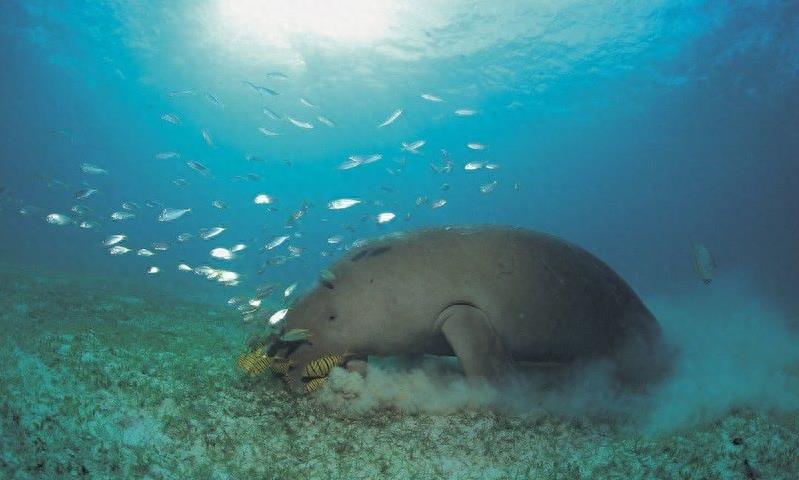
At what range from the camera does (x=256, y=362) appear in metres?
3.71

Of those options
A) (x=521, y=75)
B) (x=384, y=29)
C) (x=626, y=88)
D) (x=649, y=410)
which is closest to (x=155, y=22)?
(x=384, y=29)

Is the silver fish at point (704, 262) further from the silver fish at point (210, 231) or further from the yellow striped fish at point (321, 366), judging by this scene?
the silver fish at point (210, 231)

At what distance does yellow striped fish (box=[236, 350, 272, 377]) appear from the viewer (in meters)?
3.67

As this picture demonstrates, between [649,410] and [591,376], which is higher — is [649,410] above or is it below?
below

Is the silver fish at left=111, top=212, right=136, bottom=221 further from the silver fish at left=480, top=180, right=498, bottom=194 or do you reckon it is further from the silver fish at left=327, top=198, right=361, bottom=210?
the silver fish at left=480, top=180, right=498, bottom=194

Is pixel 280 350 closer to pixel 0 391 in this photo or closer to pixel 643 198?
pixel 0 391

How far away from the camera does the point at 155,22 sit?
90.7 feet

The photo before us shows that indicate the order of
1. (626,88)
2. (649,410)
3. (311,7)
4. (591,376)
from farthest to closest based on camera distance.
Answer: (626,88)
(311,7)
(591,376)
(649,410)

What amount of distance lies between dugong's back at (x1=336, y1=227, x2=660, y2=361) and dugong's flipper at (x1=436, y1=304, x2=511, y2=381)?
0.35 feet

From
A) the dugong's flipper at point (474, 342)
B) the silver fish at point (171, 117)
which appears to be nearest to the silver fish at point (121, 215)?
the silver fish at point (171, 117)

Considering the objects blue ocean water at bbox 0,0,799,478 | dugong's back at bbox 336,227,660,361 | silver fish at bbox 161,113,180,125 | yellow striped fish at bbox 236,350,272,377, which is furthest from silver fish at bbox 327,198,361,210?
silver fish at bbox 161,113,180,125

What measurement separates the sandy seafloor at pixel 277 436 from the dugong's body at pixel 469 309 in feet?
1.92

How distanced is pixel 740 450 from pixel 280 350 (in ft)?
11.5

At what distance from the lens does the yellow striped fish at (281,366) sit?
361 centimetres
